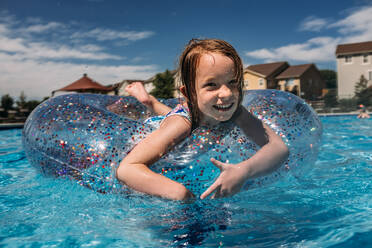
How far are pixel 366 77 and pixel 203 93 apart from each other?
4095 centimetres

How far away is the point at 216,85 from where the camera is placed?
6.73 feet

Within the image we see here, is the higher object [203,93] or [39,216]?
[203,93]

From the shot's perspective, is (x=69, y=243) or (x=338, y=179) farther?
(x=338, y=179)

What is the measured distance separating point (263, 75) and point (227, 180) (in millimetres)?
41533

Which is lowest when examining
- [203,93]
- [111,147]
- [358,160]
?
[358,160]

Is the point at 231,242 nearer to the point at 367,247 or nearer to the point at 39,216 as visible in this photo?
the point at 367,247

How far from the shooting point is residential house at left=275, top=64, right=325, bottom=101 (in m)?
42.7

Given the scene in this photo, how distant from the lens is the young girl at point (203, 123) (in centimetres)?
194

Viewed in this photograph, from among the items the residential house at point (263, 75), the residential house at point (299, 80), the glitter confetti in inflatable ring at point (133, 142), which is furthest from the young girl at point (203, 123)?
the residential house at point (299, 80)

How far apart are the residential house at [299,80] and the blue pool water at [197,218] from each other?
41.1m

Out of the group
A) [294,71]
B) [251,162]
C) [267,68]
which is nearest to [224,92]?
[251,162]

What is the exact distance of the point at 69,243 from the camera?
1.75 meters

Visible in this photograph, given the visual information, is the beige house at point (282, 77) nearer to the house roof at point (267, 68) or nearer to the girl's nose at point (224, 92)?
the house roof at point (267, 68)

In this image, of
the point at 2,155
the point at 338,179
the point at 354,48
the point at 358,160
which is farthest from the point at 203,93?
the point at 354,48
